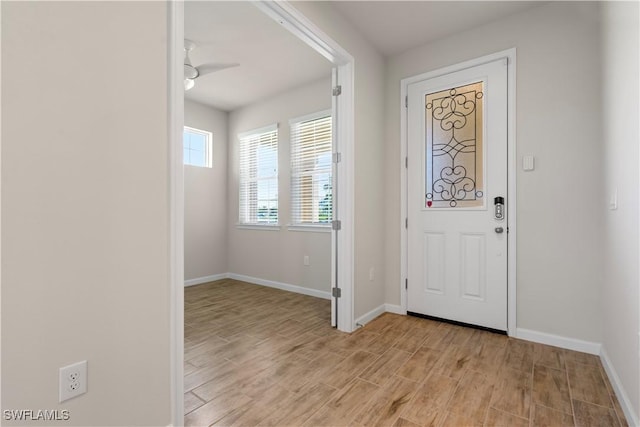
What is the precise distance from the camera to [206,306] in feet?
11.2

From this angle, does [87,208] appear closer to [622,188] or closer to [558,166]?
[622,188]

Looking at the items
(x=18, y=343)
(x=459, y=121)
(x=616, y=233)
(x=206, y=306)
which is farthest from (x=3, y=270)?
(x=459, y=121)

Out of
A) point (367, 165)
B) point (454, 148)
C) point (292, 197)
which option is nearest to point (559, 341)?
point (454, 148)

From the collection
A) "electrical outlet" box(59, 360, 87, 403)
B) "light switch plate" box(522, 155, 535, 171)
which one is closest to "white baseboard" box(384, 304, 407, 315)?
"light switch plate" box(522, 155, 535, 171)

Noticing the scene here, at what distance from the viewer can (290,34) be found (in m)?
2.84

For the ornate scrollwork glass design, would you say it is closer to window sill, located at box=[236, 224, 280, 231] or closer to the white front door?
the white front door

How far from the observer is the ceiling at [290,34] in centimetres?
245

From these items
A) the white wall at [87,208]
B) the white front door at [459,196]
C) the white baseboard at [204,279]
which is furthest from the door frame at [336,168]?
the white baseboard at [204,279]

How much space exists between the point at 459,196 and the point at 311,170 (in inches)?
75.6

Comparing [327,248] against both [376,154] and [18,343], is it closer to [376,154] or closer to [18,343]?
[376,154]

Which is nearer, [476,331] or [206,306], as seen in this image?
[476,331]

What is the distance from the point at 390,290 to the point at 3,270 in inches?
116

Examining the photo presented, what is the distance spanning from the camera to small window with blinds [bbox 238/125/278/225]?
4.44 meters

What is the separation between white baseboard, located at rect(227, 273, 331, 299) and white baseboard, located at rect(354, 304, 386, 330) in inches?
32.3
